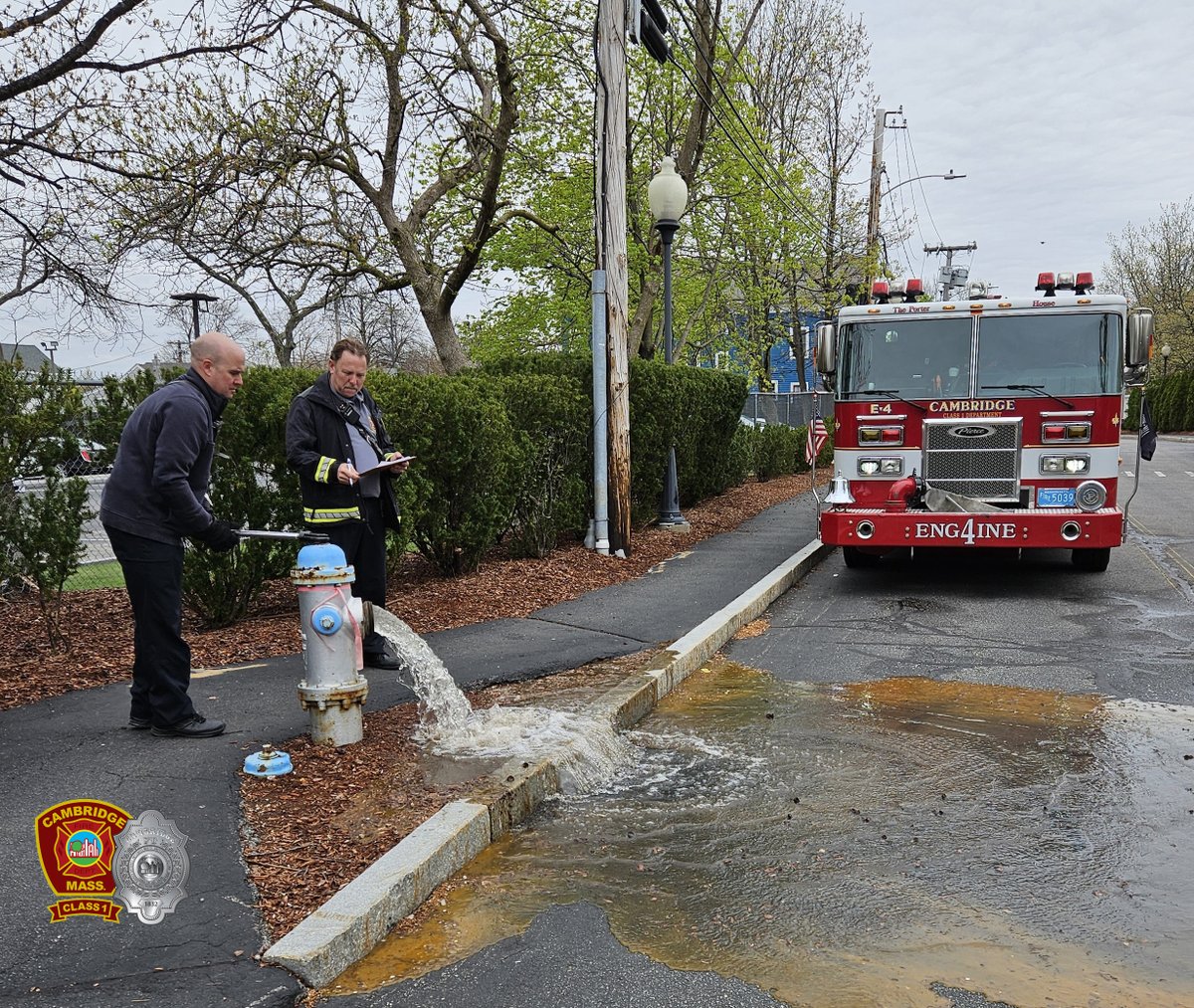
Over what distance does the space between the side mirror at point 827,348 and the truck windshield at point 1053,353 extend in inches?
52.7

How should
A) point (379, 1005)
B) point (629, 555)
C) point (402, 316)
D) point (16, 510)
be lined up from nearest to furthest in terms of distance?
point (379, 1005)
point (16, 510)
point (629, 555)
point (402, 316)

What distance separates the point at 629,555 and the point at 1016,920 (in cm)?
780

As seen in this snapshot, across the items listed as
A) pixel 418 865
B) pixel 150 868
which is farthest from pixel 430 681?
pixel 150 868

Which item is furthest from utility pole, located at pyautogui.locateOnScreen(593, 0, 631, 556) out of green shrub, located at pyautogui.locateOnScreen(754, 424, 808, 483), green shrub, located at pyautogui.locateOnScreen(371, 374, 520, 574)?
green shrub, located at pyautogui.locateOnScreen(754, 424, 808, 483)

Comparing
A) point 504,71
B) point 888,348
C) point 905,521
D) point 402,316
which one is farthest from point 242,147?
point 402,316

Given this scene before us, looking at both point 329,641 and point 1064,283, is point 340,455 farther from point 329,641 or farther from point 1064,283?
point 1064,283

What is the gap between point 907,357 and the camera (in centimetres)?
962

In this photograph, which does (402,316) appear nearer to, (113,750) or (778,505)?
(778,505)

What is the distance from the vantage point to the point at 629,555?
36.1ft

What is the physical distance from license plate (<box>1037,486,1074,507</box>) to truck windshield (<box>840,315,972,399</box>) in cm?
116

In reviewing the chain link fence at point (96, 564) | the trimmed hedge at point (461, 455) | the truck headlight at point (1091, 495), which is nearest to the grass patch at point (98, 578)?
the chain link fence at point (96, 564)

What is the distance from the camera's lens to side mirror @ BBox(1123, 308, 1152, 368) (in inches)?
350

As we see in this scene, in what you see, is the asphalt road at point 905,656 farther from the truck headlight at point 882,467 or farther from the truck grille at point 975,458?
the truck headlight at point 882,467

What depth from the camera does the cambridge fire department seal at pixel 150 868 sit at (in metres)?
3.28
